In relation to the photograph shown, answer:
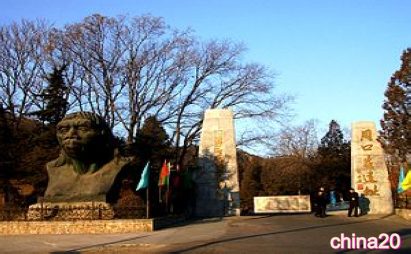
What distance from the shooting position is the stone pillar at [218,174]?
29.3 m

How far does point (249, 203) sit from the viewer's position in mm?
52531

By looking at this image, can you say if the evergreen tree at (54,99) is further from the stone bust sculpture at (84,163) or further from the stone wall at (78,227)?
the stone wall at (78,227)

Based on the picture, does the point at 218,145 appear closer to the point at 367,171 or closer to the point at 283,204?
the point at 367,171

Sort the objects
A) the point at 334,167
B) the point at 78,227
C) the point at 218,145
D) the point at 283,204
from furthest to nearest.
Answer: the point at 334,167 < the point at 283,204 < the point at 218,145 < the point at 78,227

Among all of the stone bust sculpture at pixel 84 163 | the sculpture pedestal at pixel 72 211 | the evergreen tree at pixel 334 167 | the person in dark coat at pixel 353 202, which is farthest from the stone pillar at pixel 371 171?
the evergreen tree at pixel 334 167

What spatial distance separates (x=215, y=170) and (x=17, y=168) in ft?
36.4

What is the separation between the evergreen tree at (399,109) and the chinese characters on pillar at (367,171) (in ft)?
6.56

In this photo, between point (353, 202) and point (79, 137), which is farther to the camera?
point (353, 202)

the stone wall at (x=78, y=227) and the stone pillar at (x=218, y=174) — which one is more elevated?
the stone pillar at (x=218, y=174)

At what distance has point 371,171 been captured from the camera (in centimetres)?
2856

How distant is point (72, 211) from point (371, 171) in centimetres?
1604

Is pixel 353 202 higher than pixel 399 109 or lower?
lower

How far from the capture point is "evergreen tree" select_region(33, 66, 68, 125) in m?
34.1

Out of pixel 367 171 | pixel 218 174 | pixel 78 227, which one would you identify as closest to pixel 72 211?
pixel 78 227
